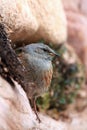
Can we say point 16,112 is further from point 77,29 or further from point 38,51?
point 77,29

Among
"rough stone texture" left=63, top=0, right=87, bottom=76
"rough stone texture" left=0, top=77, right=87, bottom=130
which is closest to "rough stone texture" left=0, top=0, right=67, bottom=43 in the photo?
"rough stone texture" left=0, top=77, right=87, bottom=130

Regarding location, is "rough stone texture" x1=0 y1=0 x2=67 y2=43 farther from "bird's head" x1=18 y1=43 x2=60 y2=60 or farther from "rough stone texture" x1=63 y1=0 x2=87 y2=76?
"rough stone texture" x1=63 y1=0 x2=87 y2=76

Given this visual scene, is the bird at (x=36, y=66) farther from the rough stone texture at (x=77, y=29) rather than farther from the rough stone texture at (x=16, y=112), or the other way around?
the rough stone texture at (x=77, y=29)

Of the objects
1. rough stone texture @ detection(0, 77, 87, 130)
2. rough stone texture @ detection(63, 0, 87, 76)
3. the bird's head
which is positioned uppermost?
the bird's head

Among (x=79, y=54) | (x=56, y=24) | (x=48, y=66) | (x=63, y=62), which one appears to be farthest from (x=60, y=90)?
(x=48, y=66)

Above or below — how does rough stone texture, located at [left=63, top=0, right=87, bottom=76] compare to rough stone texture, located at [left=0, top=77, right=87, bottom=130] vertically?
below
